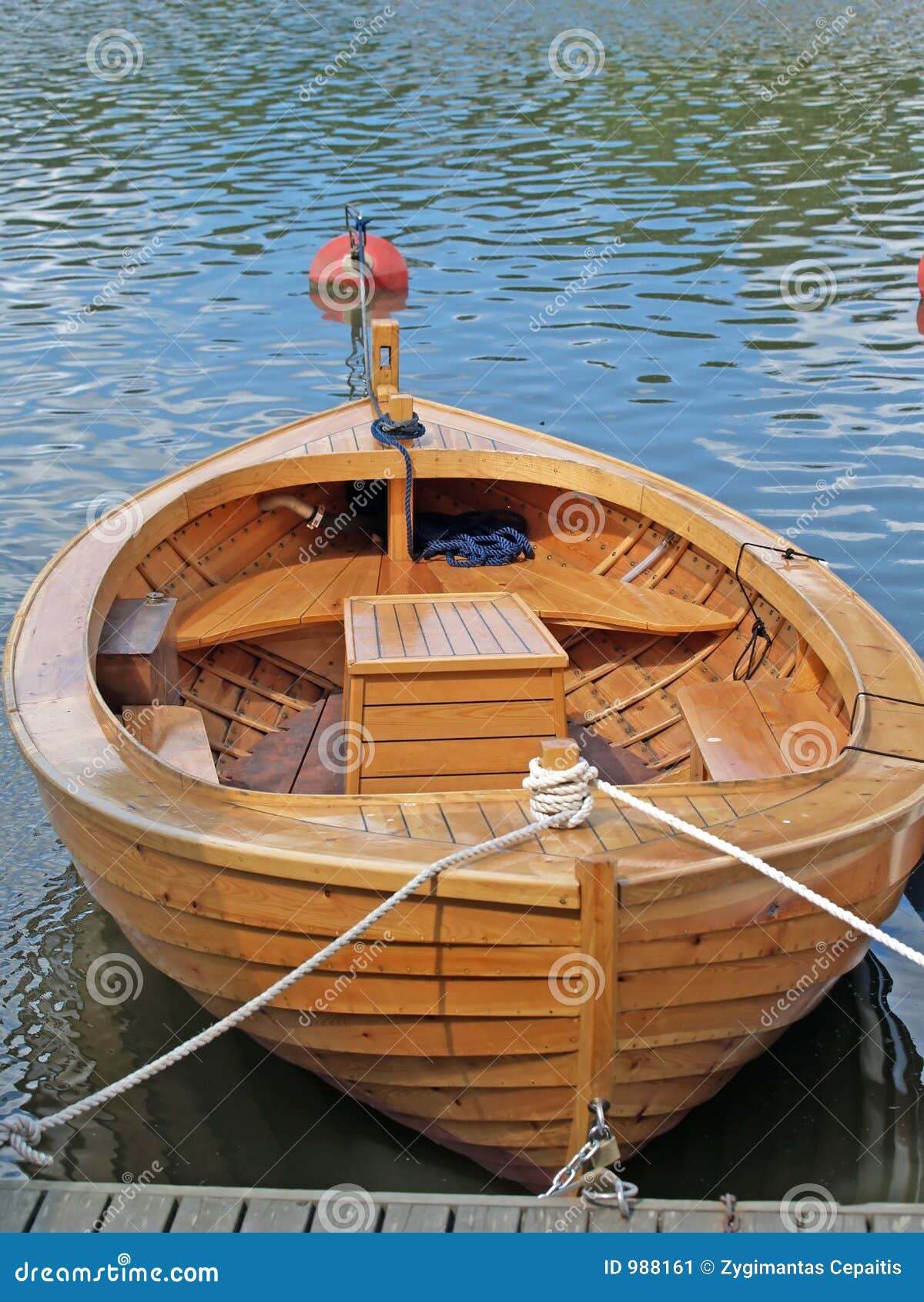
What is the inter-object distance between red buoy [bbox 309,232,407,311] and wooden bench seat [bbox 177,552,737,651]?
28.0 feet

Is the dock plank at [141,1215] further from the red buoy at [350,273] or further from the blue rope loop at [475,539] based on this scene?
the red buoy at [350,273]

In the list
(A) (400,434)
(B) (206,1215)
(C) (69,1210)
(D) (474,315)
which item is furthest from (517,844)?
(D) (474,315)

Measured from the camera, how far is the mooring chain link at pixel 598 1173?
350 cm

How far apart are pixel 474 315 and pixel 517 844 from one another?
1134 centimetres

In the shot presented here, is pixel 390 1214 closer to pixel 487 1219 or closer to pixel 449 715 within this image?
pixel 487 1219

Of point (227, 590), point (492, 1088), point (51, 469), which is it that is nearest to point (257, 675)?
point (227, 590)

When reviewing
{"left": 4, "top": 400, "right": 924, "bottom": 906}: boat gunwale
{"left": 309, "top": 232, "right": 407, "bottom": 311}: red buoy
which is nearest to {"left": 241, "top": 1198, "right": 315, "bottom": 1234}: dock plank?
{"left": 4, "top": 400, "right": 924, "bottom": 906}: boat gunwale

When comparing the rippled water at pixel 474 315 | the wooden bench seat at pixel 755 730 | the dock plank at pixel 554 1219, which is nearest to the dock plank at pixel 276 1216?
the dock plank at pixel 554 1219

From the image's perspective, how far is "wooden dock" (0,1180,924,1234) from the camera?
3.46 meters

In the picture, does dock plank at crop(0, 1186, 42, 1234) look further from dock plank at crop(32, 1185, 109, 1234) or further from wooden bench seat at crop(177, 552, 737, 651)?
wooden bench seat at crop(177, 552, 737, 651)

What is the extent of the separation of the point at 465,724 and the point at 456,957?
1234 mm

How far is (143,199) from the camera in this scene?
18.0 m

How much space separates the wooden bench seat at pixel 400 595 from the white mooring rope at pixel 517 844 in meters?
2.43
